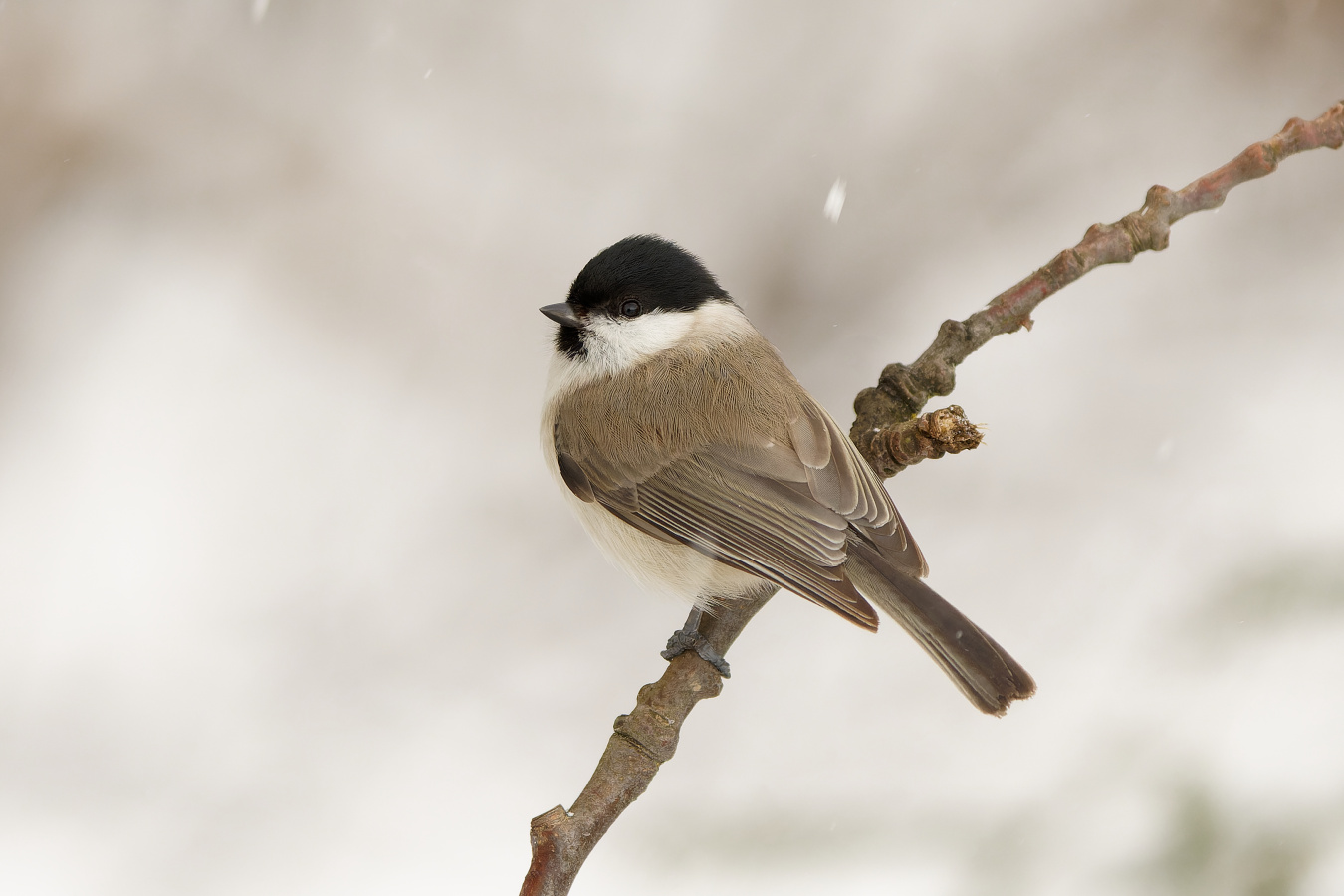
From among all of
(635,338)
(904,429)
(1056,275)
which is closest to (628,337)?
(635,338)

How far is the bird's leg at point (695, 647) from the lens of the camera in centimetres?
153

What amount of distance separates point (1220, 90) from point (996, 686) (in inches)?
74.4

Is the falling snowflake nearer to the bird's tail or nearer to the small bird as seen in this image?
the small bird

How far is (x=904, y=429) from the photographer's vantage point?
4.70ft

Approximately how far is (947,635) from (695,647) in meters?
0.40

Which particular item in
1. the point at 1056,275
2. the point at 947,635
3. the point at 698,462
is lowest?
the point at 947,635

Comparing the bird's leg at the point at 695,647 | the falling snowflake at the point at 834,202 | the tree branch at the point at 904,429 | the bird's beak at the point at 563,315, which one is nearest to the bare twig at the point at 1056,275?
the tree branch at the point at 904,429

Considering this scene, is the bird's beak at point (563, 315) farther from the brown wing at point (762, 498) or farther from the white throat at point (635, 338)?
the brown wing at point (762, 498)

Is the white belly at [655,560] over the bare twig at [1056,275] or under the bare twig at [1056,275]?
under

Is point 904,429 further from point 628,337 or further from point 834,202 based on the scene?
point 834,202

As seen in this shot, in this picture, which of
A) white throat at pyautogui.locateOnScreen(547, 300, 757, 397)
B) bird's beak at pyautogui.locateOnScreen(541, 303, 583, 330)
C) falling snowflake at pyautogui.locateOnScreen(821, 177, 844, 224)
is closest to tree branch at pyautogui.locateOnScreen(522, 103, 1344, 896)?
white throat at pyautogui.locateOnScreen(547, 300, 757, 397)

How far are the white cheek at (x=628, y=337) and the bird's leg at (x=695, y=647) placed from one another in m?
0.48

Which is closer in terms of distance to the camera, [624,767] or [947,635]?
[624,767]

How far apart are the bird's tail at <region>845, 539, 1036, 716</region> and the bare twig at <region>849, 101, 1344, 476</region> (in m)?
0.18
